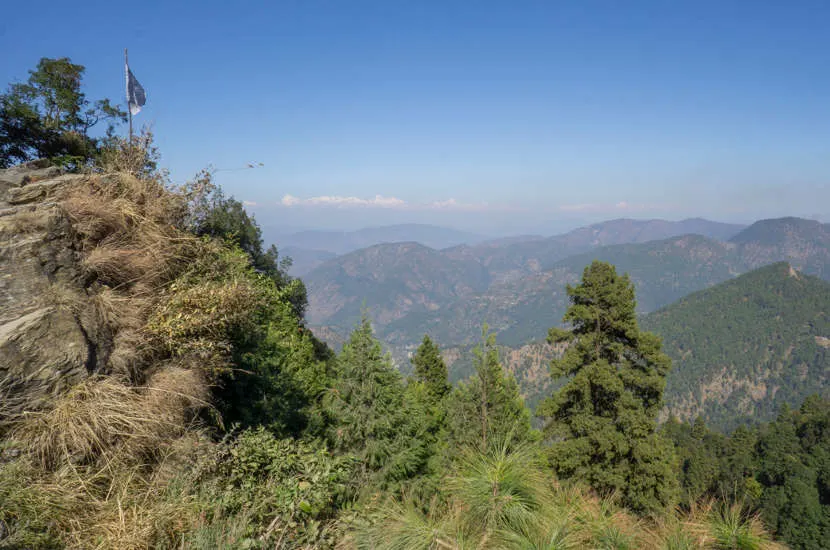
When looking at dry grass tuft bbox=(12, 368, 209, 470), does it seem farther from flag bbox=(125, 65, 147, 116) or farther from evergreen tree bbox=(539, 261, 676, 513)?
evergreen tree bbox=(539, 261, 676, 513)

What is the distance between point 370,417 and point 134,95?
30.3 feet

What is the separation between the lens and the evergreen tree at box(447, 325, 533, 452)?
3.99m

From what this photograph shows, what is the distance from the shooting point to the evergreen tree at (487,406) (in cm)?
399

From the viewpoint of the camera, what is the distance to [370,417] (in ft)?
33.2

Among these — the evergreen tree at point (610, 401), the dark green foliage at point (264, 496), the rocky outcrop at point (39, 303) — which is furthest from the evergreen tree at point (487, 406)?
the rocky outcrop at point (39, 303)

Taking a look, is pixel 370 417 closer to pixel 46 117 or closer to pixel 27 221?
pixel 27 221

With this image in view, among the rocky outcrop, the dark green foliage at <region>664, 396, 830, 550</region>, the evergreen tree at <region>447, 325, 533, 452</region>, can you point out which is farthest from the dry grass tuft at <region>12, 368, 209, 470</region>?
the dark green foliage at <region>664, 396, 830, 550</region>

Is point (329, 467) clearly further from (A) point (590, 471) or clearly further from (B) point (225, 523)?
(A) point (590, 471)

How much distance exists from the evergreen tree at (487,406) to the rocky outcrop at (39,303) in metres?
4.23

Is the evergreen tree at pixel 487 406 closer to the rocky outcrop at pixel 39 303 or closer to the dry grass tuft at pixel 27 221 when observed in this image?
the rocky outcrop at pixel 39 303

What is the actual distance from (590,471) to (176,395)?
452 inches

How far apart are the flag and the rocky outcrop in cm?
363

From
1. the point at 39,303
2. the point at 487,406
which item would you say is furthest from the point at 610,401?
the point at 39,303

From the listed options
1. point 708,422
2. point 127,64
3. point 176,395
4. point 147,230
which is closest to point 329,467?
point 176,395
